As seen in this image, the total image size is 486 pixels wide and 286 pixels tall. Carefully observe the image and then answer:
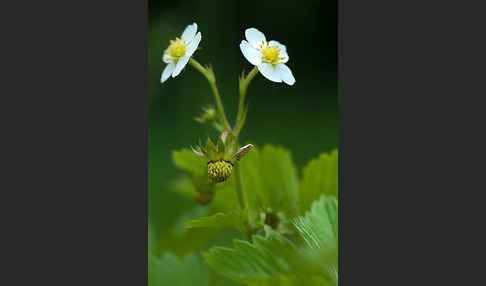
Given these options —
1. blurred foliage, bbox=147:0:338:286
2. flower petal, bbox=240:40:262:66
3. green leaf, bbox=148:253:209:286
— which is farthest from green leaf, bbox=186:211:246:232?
flower petal, bbox=240:40:262:66

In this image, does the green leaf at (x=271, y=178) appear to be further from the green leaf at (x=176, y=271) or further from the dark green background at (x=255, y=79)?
the green leaf at (x=176, y=271)

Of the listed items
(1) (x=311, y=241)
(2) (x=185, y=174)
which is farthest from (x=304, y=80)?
(2) (x=185, y=174)

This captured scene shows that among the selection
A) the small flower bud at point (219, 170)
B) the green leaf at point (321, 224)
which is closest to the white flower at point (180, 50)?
the small flower bud at point (219, 170)

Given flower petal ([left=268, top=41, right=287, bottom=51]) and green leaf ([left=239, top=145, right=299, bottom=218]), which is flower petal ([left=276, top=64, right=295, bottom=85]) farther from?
green leaf ([left=239, top=145, right=299, bottom=218])

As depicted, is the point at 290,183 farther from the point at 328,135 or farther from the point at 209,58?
the point at 209,58

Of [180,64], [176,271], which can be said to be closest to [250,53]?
[180,64]

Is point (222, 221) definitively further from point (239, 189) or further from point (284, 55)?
point (284, 55)
